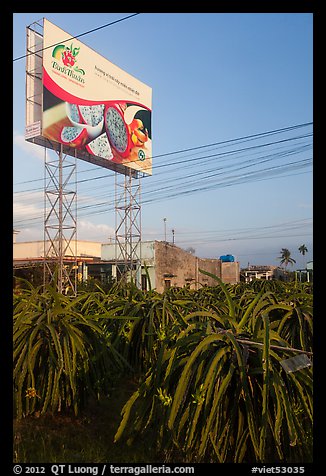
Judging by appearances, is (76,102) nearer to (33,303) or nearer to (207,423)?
(33,303)

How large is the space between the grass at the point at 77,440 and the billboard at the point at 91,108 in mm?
15164

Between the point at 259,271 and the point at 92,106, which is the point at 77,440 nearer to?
the point at 92,106

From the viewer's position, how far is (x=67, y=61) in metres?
20.5

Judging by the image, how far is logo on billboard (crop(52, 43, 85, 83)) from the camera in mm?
19594

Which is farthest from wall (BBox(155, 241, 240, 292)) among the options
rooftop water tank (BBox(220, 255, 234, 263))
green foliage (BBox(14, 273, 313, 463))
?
green foliage (BBox(14, 273, 313, 463))

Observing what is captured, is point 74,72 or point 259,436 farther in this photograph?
point 74,72

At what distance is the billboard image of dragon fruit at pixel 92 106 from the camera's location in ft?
63.5

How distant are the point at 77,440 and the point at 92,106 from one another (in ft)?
67.6

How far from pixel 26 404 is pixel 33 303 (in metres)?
0.97

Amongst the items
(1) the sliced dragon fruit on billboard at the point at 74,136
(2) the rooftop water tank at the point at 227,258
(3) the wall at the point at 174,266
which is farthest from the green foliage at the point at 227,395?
(2) the rooftop water tank at the point at 227,258

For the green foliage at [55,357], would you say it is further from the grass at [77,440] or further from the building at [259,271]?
the building at [259,271]

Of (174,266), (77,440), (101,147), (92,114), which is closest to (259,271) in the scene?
(174,266)

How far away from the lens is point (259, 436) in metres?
3.01
